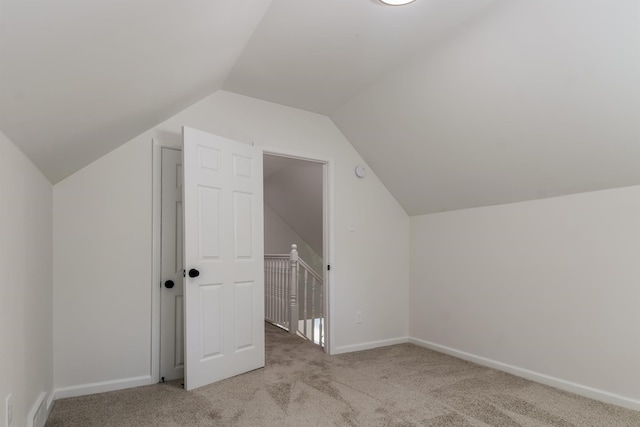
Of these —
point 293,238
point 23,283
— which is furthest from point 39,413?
point 293,238

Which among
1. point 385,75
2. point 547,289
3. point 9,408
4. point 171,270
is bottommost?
point 9,408

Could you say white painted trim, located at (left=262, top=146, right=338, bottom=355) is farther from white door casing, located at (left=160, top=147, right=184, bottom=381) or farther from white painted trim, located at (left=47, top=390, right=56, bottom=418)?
white painted trim, located at (left=47, top=390, right=56, bottom=418)

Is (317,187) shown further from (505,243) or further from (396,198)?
(505,243)

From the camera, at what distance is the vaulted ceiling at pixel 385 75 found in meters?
1.26

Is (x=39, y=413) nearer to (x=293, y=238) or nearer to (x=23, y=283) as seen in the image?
(x=23, y=283)

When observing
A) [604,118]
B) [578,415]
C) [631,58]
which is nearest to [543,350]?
[578,415]

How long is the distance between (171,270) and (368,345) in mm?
2097

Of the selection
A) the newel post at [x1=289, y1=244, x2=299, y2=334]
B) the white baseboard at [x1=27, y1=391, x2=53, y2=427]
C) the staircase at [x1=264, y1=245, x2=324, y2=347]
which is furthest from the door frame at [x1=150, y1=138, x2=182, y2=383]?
the newel post at [x1=289, y1=244, x2=299, y2=334]

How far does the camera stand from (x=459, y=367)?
10.4 ft

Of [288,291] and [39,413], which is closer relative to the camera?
[39,413]

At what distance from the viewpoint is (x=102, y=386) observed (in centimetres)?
261

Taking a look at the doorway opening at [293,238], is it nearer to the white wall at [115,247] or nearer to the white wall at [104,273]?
the white wall at [115,247]

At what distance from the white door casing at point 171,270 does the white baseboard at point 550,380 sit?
2.46 m

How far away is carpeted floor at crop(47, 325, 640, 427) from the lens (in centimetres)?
219
